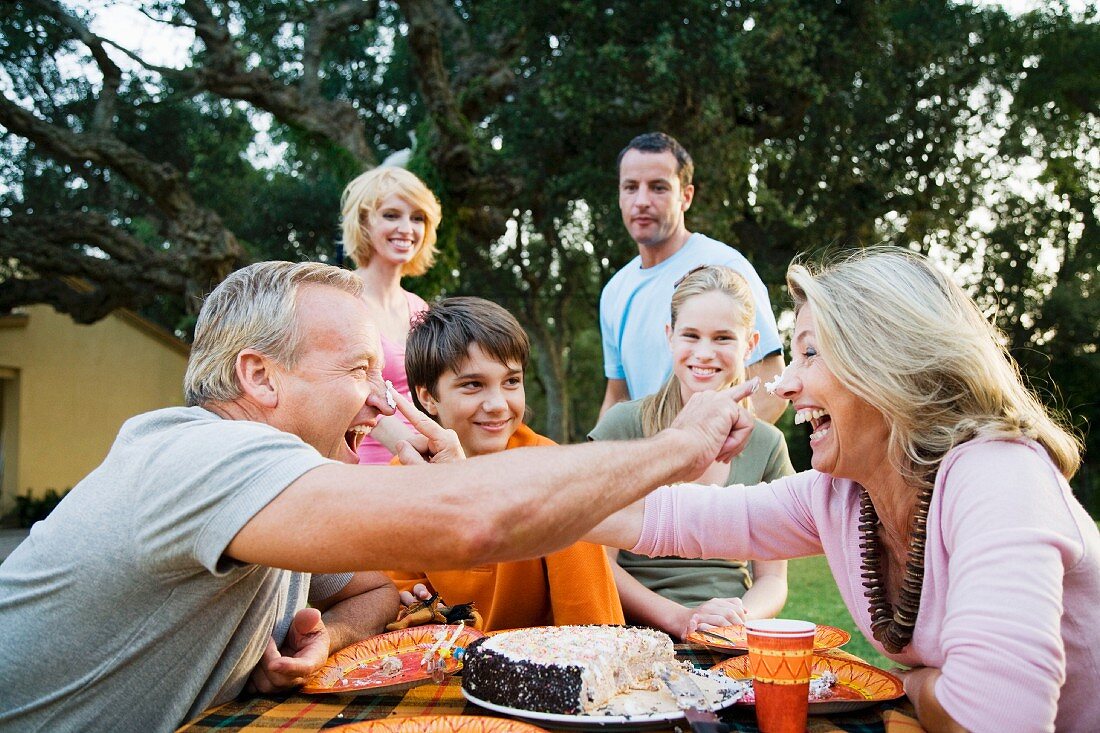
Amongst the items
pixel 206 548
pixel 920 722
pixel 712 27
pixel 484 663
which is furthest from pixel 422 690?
pixel 712 27

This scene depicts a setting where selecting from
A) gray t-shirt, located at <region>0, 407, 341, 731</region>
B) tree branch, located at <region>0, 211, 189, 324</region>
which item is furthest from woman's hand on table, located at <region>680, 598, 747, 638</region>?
tree branch, located at <region>0, 211, 189, 324</region>

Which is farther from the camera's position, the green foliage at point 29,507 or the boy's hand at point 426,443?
the green foliage at point 29,507

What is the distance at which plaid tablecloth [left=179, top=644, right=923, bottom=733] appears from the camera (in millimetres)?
1749

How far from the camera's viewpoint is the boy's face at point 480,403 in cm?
349

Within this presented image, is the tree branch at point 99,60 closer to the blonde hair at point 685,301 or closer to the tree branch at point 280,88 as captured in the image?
the tree branch at point 280,88

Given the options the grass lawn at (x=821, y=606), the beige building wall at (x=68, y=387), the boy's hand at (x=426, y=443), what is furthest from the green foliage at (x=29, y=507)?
the boy's hand at (x=426, y=443)

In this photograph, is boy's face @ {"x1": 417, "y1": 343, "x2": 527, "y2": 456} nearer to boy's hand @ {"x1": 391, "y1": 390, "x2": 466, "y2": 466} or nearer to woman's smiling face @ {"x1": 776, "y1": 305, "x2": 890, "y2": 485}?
boy's hand @ {"x1": 391, "y1": 390, "x2": 466, "y2": 466}

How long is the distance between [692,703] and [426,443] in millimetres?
1401

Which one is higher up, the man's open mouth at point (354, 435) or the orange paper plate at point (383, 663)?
the man's open mouth at point (354, 435)

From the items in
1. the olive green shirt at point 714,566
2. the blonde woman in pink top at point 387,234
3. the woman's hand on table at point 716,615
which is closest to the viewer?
the woman's hand on table at point 716,615

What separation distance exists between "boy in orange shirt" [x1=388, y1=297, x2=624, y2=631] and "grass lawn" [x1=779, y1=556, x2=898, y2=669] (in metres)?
5.46

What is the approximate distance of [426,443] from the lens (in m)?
2.93

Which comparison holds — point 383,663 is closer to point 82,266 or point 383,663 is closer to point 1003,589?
point 1003,589

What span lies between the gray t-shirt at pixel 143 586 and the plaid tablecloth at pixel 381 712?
0.48 feet
